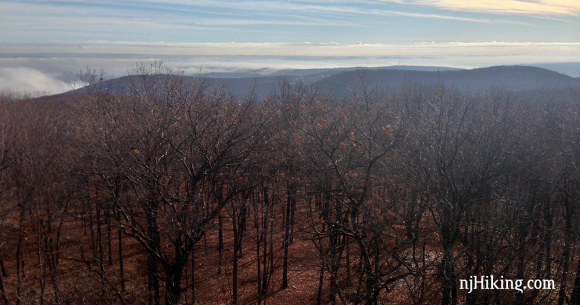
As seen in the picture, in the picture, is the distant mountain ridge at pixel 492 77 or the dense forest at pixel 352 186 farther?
the distant mountain ridge at pixel 492 77

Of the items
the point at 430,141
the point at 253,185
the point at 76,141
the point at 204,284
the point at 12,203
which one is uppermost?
the point at 430,141

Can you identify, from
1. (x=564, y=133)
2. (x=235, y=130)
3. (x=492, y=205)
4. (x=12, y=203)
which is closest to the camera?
(x=492, y=205)

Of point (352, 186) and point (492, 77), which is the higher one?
point (492, 77)

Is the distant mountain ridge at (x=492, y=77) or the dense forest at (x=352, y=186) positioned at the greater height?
the distant mountain ridge at (x=492, y=77)

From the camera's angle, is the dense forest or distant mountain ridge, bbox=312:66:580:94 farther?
distant mountain ridge, bbox=312:66:580:94

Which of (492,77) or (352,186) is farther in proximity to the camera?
(492,77)

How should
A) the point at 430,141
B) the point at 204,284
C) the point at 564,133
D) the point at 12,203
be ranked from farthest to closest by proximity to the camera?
1. the point at 204,284
2. the point at 12,203
3. the point at 564,133
4. the point at 430,141

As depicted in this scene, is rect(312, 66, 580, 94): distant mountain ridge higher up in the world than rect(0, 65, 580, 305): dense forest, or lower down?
higher up

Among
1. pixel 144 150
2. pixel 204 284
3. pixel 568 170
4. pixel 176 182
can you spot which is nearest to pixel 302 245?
pixel 204 284

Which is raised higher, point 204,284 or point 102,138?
point 102,138

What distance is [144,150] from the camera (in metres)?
11.4

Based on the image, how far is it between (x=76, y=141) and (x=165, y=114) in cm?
631

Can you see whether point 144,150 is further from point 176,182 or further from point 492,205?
point 492,205

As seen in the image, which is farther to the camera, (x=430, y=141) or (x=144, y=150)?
(x=144, y=150)
